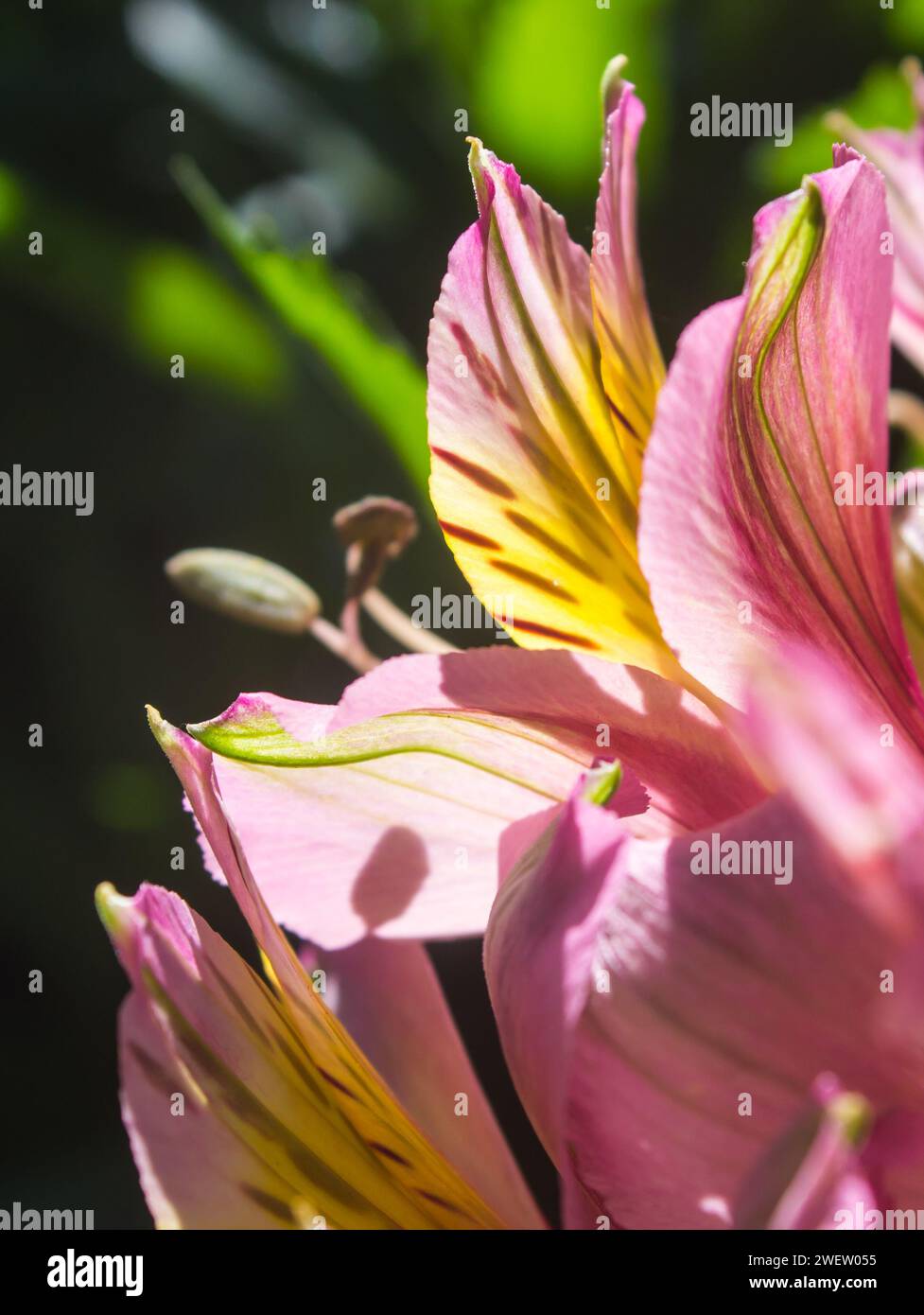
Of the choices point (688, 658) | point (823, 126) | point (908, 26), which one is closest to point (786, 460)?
point (688, 658)

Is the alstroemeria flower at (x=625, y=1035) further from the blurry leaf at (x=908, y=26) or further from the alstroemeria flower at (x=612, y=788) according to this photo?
the blurry leaf at (x=908, y=26)

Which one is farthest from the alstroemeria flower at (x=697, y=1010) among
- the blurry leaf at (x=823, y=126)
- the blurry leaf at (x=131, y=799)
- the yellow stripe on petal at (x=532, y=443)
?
the blurry leaf at (x=823, y=126)

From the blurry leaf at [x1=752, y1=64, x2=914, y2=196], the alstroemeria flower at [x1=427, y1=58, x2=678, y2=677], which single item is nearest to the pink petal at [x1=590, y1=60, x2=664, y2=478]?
the alstroemeria flower at [x1=427, y1=58, x2=678, y2=677]

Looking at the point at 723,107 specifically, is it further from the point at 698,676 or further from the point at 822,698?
the point at 822,698

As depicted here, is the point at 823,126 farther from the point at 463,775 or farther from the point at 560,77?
the point at 463,775

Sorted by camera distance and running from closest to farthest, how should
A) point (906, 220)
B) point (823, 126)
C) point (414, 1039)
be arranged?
point (414, 1039)
point (906, 220)
point (823, 126)

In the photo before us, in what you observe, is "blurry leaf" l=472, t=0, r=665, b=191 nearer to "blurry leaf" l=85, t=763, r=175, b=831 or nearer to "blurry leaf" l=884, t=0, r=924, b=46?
"blurry leaf" l=884, t=0, r=924, b=46

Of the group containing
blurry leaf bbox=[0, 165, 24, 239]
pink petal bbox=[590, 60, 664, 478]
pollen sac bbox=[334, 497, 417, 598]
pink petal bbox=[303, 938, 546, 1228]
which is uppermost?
blurry leaf bbox=[0, 165, 24, 239]
